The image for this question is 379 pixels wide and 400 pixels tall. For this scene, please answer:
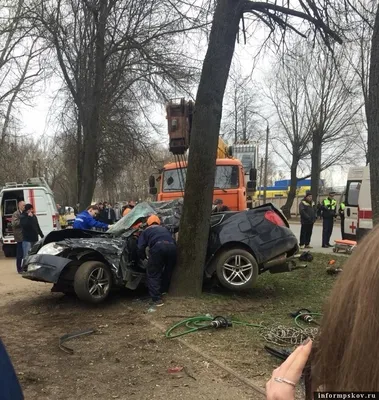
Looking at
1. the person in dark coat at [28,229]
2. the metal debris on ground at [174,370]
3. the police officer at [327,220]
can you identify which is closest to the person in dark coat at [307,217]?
the police officer at [327,220]

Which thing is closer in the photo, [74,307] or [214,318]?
[214,318]

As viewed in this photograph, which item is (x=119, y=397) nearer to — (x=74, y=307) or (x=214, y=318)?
(x=214, y=318)

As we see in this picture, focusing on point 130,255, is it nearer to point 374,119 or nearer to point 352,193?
point 374,119

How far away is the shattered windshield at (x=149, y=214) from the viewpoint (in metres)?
7.35

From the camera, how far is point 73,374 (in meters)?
4.01

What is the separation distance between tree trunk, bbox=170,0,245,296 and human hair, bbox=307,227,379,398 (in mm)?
5350

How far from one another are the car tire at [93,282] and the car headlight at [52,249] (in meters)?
0.42

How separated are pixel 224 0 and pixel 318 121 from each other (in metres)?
24.1

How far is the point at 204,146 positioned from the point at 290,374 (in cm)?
538

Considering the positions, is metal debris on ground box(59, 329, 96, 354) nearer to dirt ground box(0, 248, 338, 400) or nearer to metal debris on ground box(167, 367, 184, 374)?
dirt ground box(0, 248, 338, 400)

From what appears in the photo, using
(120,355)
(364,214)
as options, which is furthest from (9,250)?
(120,355)

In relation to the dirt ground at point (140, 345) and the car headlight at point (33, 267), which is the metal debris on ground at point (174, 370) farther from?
the car headlight at point (33, 267)

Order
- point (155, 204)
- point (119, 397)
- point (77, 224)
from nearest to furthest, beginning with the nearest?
A: point (119, 397) < point (155, 204) < point (77, 224)

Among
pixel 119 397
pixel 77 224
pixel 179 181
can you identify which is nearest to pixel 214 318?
pixel 119 397
